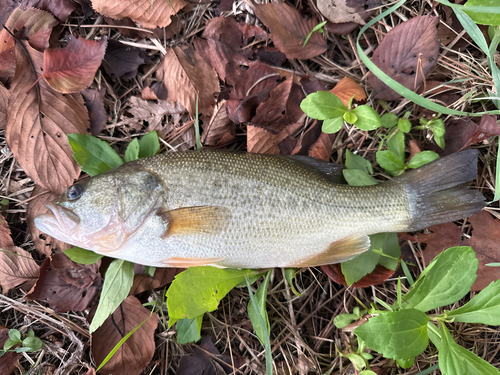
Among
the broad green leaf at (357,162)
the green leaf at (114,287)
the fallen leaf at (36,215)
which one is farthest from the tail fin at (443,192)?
the fallen leaf at (36,215)

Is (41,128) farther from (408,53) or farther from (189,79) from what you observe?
(408,53)

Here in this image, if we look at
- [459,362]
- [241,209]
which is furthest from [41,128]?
[459,362]

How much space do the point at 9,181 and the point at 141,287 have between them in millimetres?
1531

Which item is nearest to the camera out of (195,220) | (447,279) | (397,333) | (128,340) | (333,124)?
(397,333)

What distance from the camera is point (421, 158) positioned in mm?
2535

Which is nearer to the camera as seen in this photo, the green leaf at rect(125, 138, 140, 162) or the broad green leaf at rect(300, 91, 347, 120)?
the broad green leaf at rect(300, 91, 347, 120)

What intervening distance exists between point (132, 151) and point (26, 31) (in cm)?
141

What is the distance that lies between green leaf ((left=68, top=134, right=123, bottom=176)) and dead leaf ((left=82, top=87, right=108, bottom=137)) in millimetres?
166

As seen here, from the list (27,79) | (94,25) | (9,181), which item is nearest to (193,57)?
(94,25)

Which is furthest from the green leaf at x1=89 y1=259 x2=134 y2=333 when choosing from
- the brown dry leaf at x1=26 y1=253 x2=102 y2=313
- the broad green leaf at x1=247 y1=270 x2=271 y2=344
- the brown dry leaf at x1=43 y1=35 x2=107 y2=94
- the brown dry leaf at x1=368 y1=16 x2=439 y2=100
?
the brown dry leaf at x1=368 y1=16 x2=439 y2=100

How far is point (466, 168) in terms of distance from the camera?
2395mm

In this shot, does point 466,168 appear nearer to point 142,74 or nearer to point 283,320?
point 283,320

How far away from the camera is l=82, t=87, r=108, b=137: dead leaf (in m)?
2.80

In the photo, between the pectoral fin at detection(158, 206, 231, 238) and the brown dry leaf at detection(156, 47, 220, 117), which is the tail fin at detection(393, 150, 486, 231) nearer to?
the pectoral fin at detection(158, 206, 231, 238)
